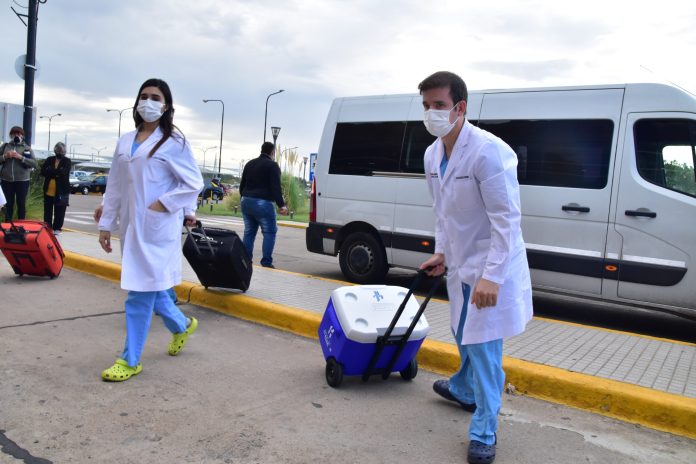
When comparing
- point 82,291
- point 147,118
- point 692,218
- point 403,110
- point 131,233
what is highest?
point 403,110

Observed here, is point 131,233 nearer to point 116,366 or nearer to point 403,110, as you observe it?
point 116,366

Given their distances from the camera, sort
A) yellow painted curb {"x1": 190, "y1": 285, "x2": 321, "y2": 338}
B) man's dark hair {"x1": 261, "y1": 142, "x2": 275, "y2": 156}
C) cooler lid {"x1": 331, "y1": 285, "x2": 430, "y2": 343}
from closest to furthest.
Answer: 1. cooler lid {"x1": 331, "y1": 285, "x2": 430, "y2": 343}
2. yellow painted curb {"x1": 190, "y1": 285, "x2": 321, "y2": 338}
3. man's dark hair {"x1": 261, "y1": 142, "x2": 275, "y2": 156}

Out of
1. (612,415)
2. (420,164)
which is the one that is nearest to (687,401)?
(612,415)

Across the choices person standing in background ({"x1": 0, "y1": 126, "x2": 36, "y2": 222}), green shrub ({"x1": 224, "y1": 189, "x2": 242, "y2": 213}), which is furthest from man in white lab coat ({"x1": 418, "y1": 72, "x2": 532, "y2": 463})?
green shrub ({"x1": 224, "y1": 189, "x2": 242, "y2": 213})

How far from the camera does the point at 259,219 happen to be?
8602mm

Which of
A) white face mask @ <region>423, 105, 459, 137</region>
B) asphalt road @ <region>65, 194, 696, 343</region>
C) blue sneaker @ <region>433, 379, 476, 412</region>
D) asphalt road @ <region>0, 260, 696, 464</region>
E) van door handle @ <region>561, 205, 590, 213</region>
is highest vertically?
white face mask @ <region>423, 105, 459, 137</region>

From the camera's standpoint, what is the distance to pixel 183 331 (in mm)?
4480

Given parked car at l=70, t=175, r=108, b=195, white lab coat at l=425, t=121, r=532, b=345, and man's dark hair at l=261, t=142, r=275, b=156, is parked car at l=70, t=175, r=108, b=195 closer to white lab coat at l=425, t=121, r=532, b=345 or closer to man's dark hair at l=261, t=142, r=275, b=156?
man's dark hair at l=261, t=142, r=275, b=156

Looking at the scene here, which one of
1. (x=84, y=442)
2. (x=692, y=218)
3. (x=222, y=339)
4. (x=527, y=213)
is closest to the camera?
(x=84, y=442)

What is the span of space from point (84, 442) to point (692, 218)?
17.3 feet

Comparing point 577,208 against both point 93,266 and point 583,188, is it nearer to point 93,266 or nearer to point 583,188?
point 583,188

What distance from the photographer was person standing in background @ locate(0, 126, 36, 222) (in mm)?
10117

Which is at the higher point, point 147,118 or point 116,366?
point 147,118

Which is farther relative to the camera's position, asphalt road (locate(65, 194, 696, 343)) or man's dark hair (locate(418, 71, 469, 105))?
asphalt road (locate(65, 194, 696, 343))
